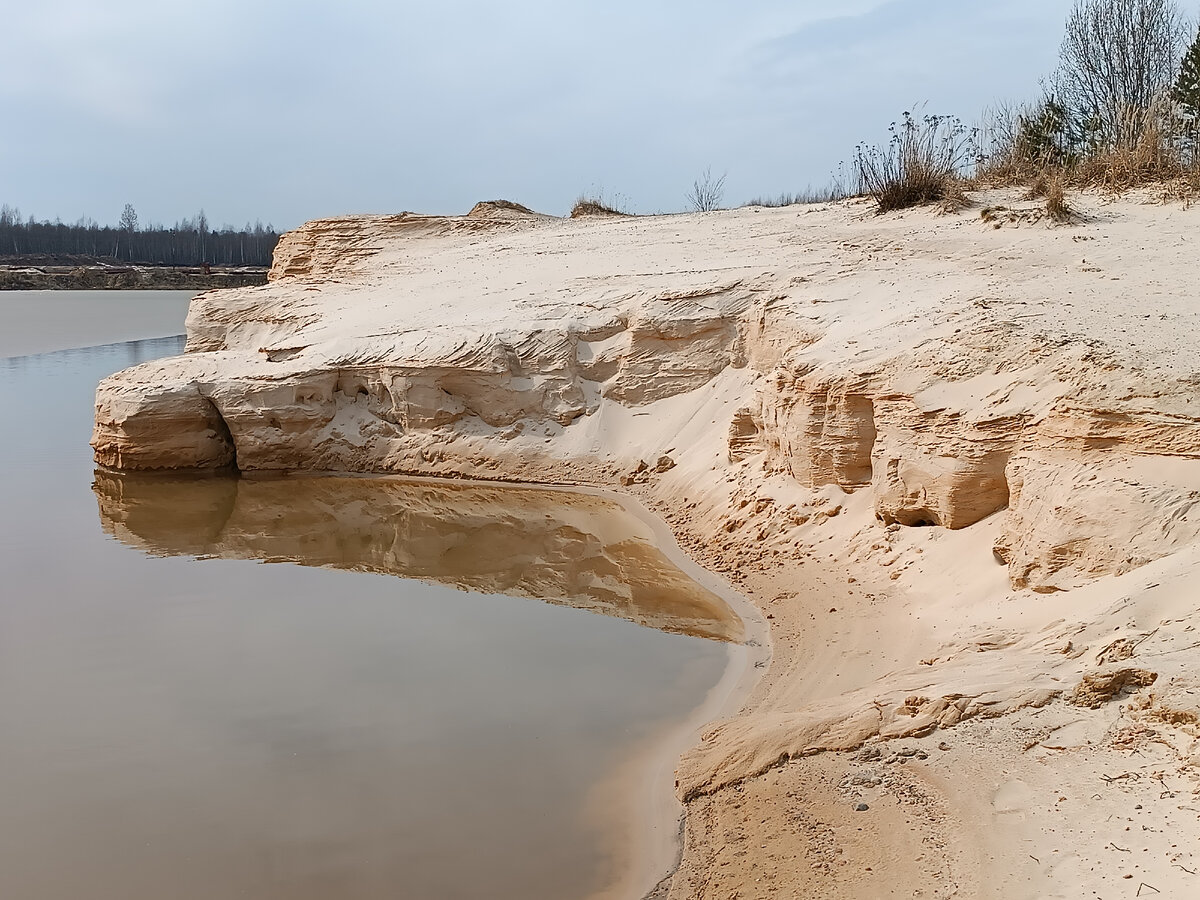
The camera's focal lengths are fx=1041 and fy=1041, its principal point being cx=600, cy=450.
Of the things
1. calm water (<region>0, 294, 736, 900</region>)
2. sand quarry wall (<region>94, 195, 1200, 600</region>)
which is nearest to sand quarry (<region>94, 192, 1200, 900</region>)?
sand quarry wall (<region>94, 195, 1200, 600</region>)

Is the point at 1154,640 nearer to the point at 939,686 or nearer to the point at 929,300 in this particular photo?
the point at 939,686

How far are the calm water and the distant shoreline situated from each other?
Answer: 3562 cm

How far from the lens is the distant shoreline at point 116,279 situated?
4288 cm

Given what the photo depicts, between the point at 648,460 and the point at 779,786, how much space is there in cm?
571

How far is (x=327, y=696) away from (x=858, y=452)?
365cm

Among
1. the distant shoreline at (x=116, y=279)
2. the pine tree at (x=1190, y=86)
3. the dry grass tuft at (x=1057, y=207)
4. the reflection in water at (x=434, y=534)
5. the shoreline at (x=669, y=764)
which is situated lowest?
the shoreline at (x=669, y=764)

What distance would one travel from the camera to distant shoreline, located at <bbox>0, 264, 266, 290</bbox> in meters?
42.9

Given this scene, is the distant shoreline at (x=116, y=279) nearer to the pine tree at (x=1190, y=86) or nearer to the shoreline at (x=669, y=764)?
the pine tree at (x=1190, y=86)

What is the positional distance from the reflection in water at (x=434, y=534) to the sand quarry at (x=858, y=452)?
13.9 inches

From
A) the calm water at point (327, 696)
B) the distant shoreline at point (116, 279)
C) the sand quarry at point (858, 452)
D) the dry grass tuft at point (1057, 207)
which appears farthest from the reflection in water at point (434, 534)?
the distant shoreline at point (116, 279)

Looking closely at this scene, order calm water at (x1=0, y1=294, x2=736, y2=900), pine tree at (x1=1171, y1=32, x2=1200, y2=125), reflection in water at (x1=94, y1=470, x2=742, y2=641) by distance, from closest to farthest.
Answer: calm water at (x1=0, y1=294, x2=736, y2=900) → reflection in water at (x1=94, y1=470, x2=742, y2=641) → pine tree at (x1=1171, y1=32, x2=1200, y2=125)

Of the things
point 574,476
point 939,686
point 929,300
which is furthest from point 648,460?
point 939,686

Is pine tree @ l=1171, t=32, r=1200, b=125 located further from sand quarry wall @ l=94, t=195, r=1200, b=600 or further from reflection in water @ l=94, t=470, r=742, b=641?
reflection in water @ l=94, t=470, r=742, b=641

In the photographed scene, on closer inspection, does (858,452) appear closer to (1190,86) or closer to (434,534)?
(434,534)
